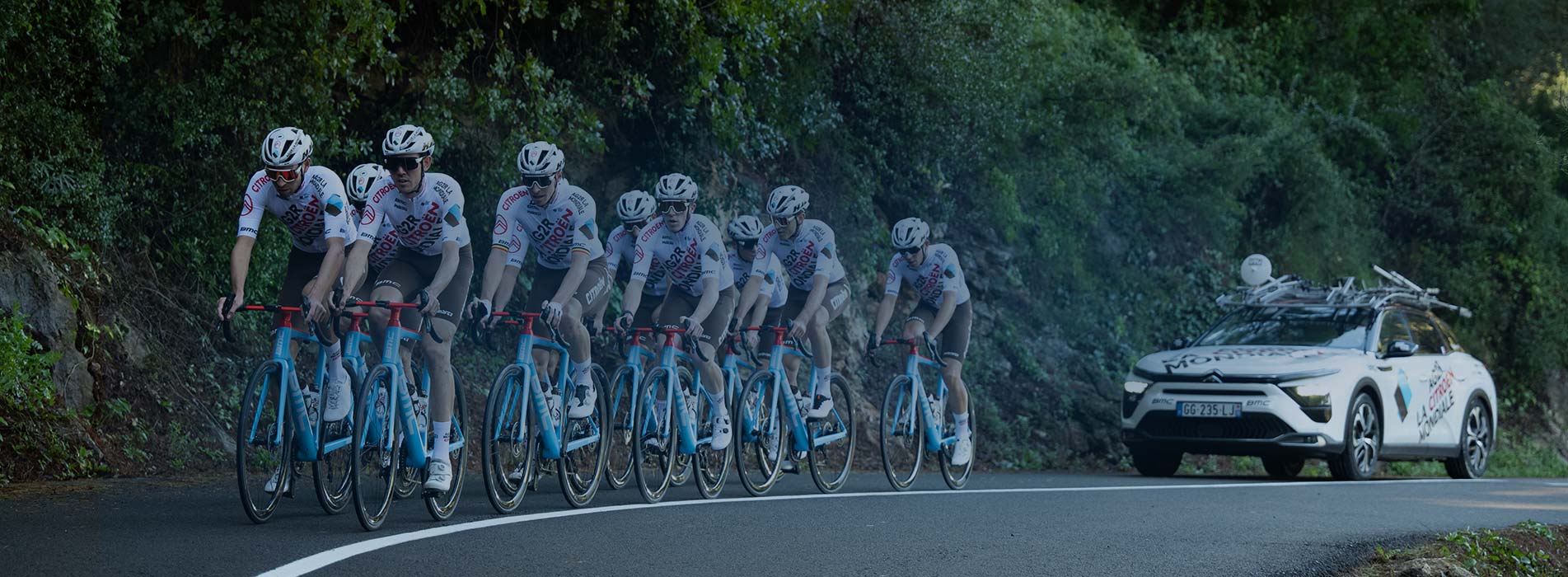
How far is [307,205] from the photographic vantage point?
336 inches

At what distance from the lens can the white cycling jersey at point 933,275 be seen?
12594 mm

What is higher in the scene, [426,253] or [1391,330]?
[426,253]

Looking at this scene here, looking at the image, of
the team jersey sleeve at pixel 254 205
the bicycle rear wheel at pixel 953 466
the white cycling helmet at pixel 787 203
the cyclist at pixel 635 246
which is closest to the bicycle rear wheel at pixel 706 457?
the cyclist at pixel 635 246


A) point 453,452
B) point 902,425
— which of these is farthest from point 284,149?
point 902,425

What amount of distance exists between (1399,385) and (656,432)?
820 cm

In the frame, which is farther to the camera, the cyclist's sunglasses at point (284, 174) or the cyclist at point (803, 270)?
the cyclist at point (803, 270)

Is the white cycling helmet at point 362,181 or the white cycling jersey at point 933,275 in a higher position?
the white cycling helmet at point 362,181

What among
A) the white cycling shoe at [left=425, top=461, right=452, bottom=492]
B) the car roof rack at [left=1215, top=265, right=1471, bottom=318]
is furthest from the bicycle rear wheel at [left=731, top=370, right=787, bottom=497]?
the car roof rack at [left=1215, top=265, right=1471, bottom=318]

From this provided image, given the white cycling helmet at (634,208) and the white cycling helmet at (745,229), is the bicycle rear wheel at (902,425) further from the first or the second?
the white cycling helmet at (634,208)

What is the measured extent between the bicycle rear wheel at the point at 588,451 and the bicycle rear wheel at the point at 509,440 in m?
0.46

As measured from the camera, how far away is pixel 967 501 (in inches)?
426

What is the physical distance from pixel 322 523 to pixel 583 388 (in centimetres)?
209

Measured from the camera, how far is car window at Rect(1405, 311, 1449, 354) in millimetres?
15906

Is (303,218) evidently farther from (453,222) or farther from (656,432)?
(656,432)
